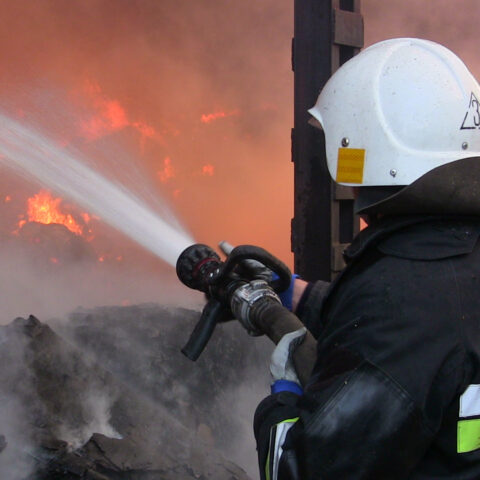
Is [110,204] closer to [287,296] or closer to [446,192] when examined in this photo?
[287,296]

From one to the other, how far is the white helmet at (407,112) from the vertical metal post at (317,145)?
196 cm

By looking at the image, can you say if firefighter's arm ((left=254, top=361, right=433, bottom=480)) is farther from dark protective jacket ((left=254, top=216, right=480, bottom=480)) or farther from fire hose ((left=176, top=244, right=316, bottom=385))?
fire hose ((left=176, top=244, right=316, bottom=385))

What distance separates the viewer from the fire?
24.8 feet

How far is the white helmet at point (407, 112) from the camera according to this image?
148 centimetres

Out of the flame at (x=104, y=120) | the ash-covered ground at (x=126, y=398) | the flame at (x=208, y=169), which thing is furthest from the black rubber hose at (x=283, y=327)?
the flame at (x=104, y=120)

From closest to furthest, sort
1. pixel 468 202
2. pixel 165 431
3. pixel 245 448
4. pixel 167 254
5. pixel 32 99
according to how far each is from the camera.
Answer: pixel 468 202, pixel 167 254, pixel 165 431, pixel 245 448, pixel 32 99

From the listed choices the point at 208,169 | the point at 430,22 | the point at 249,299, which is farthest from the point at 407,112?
the point at 208,169

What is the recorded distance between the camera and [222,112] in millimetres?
7363

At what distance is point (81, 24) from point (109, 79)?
0.77 m

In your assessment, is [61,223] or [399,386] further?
[61,223]

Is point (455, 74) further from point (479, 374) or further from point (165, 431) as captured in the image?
point (165, 431)

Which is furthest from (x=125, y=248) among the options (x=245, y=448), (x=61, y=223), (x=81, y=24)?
(x=245, y=448)

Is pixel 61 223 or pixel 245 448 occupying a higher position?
pixel 61 223

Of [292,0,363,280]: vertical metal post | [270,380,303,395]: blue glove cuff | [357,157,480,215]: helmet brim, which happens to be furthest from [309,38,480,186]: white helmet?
[292,0,363,280]: vertical metal post
